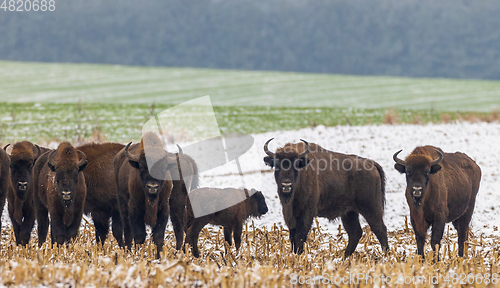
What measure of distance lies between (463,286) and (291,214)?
3.55 metres

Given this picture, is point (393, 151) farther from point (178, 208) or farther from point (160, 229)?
point (160, 229)

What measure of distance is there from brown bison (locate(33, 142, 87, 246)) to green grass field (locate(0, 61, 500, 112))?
31.2 meters

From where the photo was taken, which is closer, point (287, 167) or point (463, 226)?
point (287, 167)

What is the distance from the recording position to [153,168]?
8945 mm

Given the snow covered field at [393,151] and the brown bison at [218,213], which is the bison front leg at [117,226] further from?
the snow covered field at [393,151]

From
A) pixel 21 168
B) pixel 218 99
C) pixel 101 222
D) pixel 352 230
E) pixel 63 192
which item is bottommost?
pixel 352 230

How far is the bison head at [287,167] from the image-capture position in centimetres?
920

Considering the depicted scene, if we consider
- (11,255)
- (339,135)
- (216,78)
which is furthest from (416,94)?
(11,255)

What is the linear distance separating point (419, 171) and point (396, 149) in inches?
444

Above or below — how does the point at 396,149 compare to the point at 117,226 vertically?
above

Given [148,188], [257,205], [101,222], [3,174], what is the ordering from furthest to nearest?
1. [257,205]
2. [101,222]
3. [3,174]
4. [148,188]

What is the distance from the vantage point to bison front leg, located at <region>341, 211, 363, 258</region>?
395 inches

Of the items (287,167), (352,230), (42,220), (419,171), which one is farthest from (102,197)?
(419,171)

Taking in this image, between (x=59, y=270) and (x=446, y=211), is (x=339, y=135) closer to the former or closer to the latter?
(x=446, y=211)
